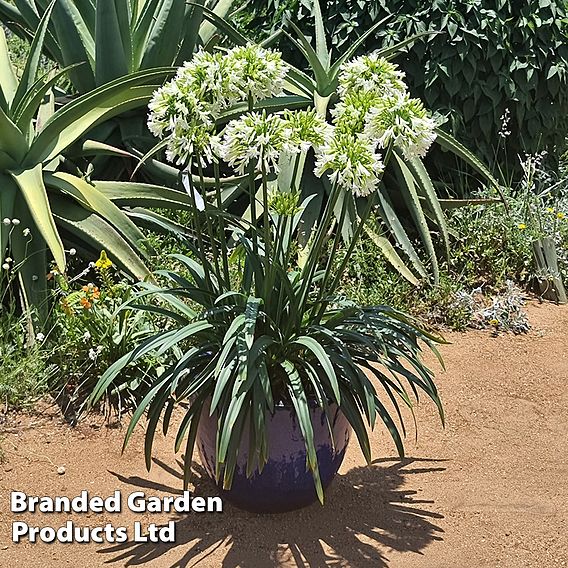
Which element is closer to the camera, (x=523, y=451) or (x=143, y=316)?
(x=523, y=451)

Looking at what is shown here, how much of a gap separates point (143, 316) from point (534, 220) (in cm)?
256

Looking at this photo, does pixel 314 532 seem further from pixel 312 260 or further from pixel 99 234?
pixel 99 234

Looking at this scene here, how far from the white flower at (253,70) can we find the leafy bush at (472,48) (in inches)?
108

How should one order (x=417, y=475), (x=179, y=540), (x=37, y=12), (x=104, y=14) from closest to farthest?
(x=179, y=540) < (x=417, y=475) < (x=104, y=14) < (x=37, y=12)

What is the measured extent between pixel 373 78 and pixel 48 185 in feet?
6.88

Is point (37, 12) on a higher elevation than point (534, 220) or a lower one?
higher

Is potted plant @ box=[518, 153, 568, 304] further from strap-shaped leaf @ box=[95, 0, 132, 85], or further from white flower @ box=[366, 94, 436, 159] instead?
white flower @ box=[366, 94, 436, 159]

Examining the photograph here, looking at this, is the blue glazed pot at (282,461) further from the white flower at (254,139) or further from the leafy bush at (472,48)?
the leafy bush at (472,48)

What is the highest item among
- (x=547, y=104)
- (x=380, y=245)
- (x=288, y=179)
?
(x=547, y=104)

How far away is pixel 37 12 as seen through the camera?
535 centimetres

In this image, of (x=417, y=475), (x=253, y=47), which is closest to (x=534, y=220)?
(x=417, y=475)

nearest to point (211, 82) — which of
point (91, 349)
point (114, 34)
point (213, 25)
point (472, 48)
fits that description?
point (91, 349)

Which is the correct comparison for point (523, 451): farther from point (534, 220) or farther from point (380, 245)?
point (534, 220)

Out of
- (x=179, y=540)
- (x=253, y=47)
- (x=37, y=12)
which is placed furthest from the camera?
(x=37, y=12)
